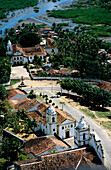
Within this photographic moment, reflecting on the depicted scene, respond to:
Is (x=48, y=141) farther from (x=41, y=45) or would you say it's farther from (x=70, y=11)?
(x=70, y=11)

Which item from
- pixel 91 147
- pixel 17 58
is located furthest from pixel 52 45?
pixel 91 147

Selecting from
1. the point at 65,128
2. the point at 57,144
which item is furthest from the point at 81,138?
the point at 65,128

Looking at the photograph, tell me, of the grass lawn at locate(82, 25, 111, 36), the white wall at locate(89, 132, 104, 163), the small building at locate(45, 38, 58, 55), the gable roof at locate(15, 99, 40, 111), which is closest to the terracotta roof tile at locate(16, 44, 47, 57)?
the small building at locate(45, 38, 58, 55)

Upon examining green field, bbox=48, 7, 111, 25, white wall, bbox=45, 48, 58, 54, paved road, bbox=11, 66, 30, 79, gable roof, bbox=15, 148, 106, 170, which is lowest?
paved road, bbox=11, 66, 30, 79

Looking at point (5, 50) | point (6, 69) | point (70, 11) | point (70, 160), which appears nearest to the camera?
point (70, 160)

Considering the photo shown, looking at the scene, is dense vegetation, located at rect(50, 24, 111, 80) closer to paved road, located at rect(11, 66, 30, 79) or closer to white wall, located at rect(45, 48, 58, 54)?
white wall, located at rect(45, 48, 58, 54)

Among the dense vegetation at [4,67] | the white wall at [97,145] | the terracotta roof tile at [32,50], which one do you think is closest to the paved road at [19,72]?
the dense vegetation at [4,67]

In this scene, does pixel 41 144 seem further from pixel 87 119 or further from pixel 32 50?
pixel 32 50
